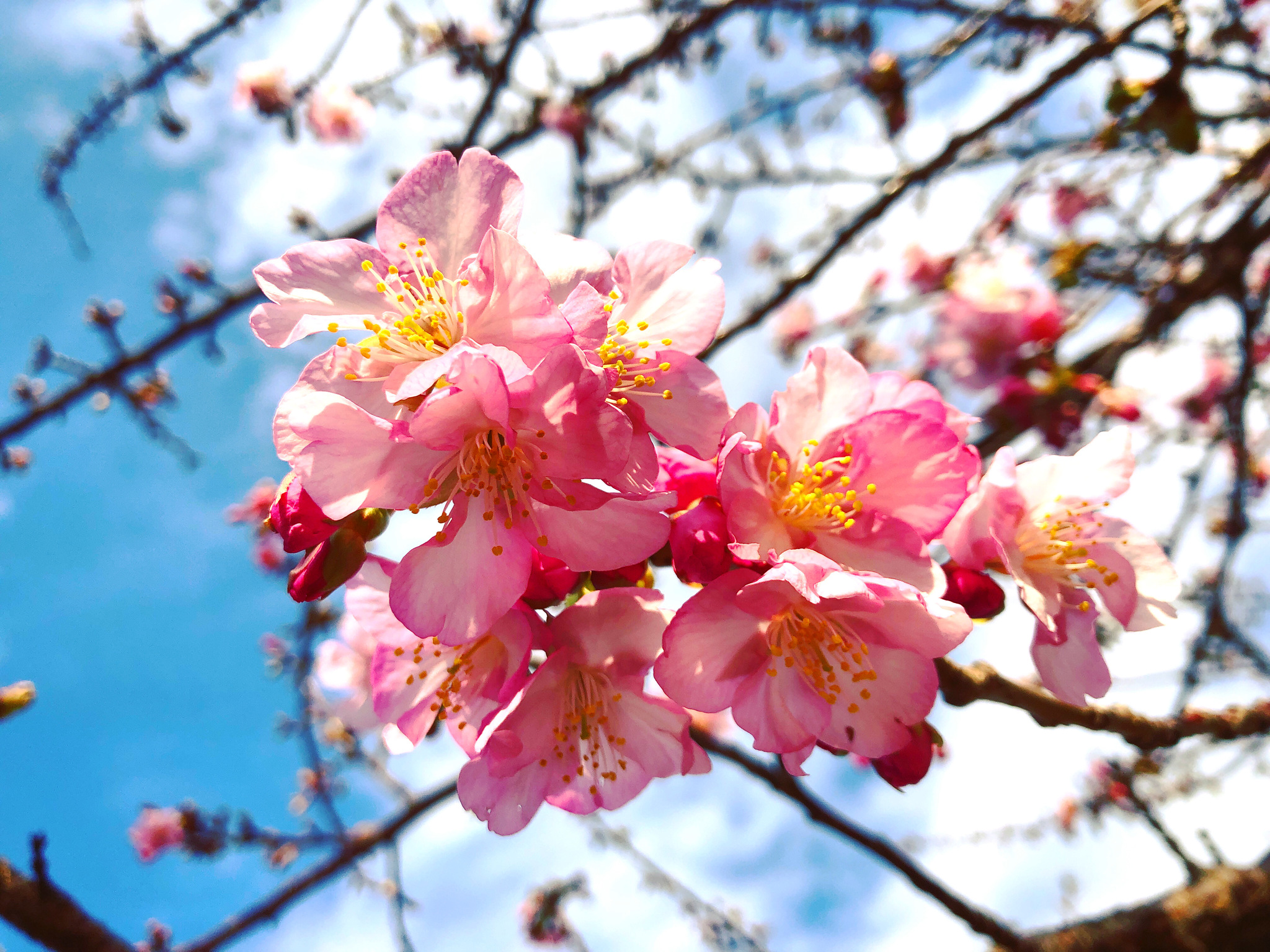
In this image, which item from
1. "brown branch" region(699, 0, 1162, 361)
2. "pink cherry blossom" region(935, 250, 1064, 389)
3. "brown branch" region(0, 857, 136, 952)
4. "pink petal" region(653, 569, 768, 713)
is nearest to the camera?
"pink petal" region(653, 569, 768, 713)

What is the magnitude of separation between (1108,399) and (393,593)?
2752 millimetres

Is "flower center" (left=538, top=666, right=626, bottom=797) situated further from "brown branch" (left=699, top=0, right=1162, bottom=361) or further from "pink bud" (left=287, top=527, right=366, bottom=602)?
"brown branch" (left=699, top=0, right=1162, bottom=361)

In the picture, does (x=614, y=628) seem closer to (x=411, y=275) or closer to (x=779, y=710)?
(x=779, y=710)

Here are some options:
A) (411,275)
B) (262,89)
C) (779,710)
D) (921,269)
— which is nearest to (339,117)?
(262,89)

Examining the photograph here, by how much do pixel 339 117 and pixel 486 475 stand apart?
5658 mm

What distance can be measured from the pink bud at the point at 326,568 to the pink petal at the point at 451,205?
0.42 m

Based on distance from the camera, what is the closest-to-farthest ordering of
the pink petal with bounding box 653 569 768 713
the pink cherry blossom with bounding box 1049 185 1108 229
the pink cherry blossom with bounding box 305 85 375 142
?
the pink petal with bounding box 653 569 768 713
the pink cherry blossom with bounding box 1049 185 1108 229
the pink cherry blossom with bounding box 305 85 375 142

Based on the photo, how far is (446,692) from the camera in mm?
1128

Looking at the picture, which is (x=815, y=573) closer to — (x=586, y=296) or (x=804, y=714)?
(x=804, y=714)

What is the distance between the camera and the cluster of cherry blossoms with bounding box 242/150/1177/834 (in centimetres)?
90

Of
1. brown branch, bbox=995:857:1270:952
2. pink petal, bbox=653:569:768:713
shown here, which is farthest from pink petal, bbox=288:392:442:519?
brown branch, bbox=995:857:1270:952

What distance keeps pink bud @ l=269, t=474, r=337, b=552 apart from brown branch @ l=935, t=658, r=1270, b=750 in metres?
0.91

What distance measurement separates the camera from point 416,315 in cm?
104

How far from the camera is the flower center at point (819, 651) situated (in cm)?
102
